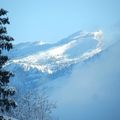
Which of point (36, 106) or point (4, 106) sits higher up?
point (36, 106)

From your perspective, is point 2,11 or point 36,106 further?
point 36,106

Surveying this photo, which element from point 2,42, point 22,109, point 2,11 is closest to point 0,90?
point 2,42

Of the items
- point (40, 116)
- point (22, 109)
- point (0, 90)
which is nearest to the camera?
point (0, 90)

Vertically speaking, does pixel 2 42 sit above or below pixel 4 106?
above

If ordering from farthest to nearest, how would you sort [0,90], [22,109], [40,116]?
[40,116] < [22,109] < [0,90]

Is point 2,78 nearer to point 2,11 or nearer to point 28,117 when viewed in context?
point 2,11

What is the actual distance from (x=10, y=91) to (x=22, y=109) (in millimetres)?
74042

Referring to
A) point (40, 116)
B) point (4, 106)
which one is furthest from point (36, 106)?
point (4, 106)

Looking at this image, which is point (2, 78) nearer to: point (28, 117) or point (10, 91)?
point (10, 91)

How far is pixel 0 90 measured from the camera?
75.7 ft

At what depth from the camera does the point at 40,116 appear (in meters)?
103

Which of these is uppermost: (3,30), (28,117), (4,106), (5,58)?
(28,117)

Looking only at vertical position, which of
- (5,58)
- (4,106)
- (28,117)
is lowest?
(4,106)

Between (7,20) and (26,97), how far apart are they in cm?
7686
